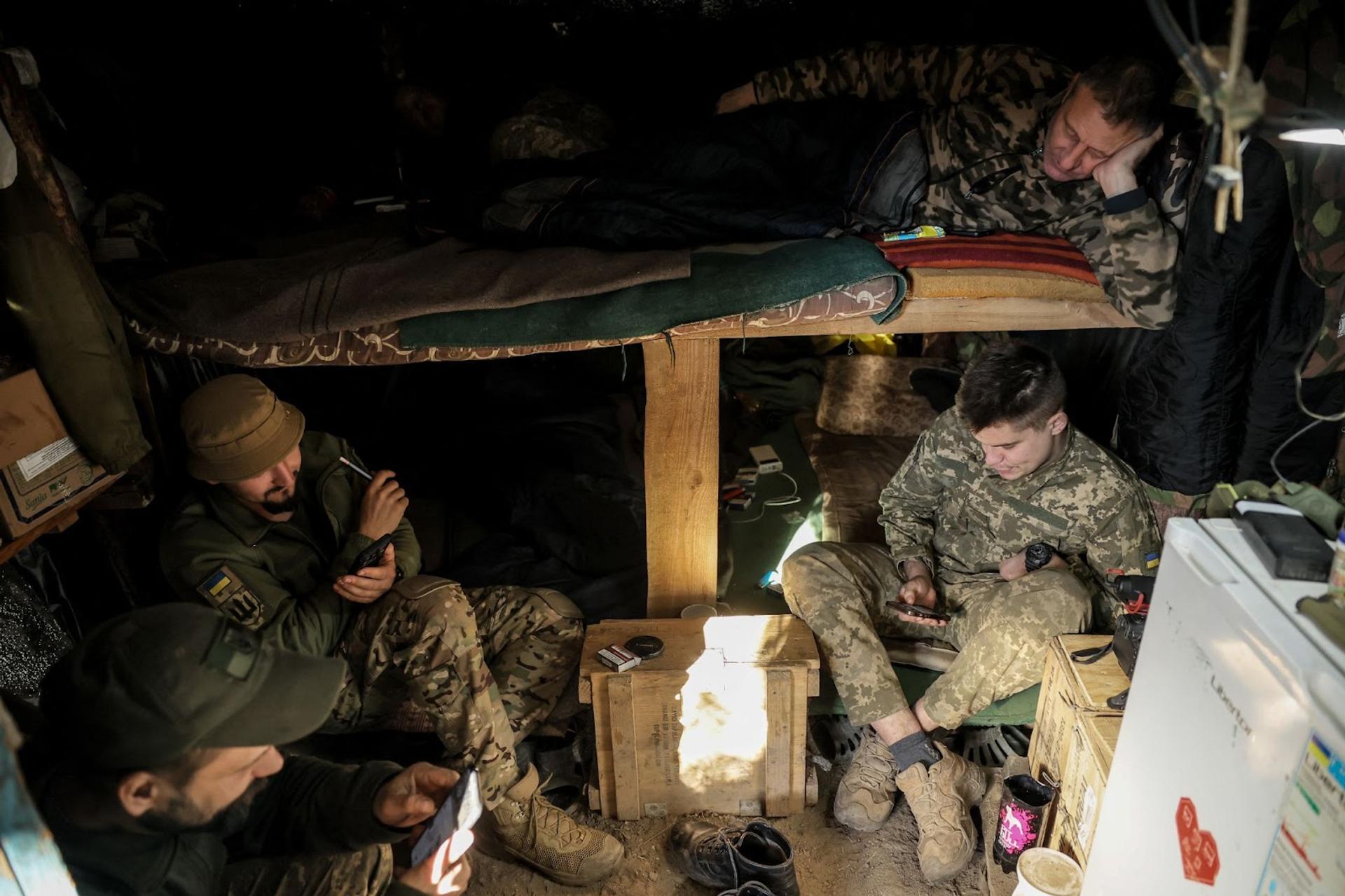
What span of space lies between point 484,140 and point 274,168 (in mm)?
922

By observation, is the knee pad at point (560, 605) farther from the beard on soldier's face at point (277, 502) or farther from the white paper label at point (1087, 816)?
the white paper label at point (1087, 816)

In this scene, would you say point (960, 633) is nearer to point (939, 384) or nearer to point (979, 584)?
point (979, 584)

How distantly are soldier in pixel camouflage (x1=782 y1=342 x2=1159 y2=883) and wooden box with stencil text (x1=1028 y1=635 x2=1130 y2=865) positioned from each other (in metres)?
0.10

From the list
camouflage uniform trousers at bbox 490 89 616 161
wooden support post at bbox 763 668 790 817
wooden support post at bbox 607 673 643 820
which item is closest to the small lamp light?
wooden support post at bbox 763 668 790 817

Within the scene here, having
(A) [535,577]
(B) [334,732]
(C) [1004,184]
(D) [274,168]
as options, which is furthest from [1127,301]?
(D) [274,168]

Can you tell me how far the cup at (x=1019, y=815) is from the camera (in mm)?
2176

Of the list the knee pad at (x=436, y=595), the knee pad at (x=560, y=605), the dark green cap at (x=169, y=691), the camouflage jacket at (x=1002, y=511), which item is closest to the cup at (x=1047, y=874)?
the camouflage jacket at (x=1002, y=511)

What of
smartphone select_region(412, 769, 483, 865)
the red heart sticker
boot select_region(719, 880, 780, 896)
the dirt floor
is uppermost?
the red heart sticker

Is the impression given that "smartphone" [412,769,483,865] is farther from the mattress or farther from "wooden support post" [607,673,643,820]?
the mattress

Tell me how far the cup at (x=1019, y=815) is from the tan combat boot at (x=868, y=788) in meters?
0.34

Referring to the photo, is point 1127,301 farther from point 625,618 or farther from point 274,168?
point 274,168

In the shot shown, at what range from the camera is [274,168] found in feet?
12.2

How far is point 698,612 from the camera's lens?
9.02ft

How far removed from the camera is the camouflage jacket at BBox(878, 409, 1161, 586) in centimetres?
244
